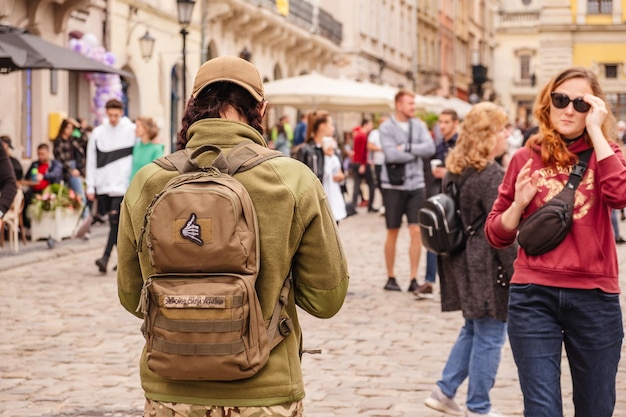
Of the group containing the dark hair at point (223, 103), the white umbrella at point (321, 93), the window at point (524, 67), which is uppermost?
the window at point (524, 67)

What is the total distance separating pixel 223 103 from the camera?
3.71 meters

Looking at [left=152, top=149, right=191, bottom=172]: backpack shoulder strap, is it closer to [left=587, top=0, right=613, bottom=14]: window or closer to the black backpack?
the black backpack

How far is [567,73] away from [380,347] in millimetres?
4704

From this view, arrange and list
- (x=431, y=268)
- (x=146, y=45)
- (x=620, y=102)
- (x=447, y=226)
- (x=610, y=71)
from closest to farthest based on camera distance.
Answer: (x=447, y=226), (x=431, y=268), (x=146, y=45), (x=610, y=71), (x=620, y=102)

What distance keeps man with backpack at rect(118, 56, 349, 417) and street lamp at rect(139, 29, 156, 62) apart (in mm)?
23797

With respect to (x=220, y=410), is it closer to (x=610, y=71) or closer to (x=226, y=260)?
(x=226, y=260)

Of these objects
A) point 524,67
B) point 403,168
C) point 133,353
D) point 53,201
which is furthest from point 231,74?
point 524,67

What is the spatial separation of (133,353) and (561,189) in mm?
4854

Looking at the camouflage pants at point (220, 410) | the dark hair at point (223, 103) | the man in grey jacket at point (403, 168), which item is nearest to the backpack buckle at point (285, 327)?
the camouflage pants at point (220, 410)

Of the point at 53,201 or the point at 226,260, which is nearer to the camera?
the point at 226,260

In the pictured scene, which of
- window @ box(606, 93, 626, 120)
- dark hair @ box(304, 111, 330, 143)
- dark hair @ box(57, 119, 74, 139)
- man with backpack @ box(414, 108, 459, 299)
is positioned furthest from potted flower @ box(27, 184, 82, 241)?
window @ box(606, 93, 626, 120)

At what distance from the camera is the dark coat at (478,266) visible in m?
6.79

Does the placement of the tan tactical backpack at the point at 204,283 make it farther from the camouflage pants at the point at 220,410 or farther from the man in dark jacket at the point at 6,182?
the man in dark jacket at the point at 6,182

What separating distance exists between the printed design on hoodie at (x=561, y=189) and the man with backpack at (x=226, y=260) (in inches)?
54.5
